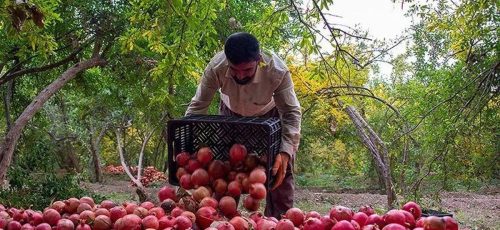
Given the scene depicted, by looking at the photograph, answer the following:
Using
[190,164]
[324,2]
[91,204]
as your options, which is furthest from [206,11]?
[91,204]

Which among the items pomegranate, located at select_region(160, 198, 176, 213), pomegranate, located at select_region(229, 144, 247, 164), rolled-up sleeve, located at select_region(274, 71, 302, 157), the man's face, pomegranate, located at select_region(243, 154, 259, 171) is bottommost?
pomegranate, located at select_region(160, 198, 176, 213)

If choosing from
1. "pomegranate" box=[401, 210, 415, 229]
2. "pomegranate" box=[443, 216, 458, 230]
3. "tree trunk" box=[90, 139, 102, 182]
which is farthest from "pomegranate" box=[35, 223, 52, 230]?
"tree trunk" box=[90, 139, 102, 182]

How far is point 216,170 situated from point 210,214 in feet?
1.52

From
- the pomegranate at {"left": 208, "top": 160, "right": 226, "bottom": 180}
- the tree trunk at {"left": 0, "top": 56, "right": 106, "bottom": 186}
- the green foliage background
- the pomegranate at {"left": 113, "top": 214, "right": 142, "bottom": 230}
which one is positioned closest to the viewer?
the pomegranate at {"left": 113, "top": 214, "right": 142, "bottom": 230}

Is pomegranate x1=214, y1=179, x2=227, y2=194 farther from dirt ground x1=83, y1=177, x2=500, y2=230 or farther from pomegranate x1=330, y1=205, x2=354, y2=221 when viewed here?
dirt ground x1=83, y1=177, x2=500, y2=230

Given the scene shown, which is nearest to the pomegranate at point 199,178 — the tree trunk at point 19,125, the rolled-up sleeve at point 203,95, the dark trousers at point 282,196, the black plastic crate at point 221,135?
the black plastic crate at point 221,135

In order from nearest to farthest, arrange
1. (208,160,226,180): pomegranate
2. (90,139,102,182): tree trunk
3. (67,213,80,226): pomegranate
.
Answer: (67,213,80,226): pomegranate, (208,160,226,180): pomegranate, (90,139,102,182): tree trunk

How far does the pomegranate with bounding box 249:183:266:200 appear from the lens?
2527 millimetres

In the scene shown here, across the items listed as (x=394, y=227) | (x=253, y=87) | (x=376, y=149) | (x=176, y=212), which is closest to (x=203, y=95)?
(x=253, y=87)

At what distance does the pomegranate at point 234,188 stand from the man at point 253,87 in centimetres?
48

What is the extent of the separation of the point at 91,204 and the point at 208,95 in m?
1.41

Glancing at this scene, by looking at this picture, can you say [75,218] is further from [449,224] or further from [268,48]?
[268,48]

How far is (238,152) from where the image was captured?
8.77 feet

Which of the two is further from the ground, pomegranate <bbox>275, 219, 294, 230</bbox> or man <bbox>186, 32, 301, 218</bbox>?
man <bbox>186, 32, 301, 218</bbox>
